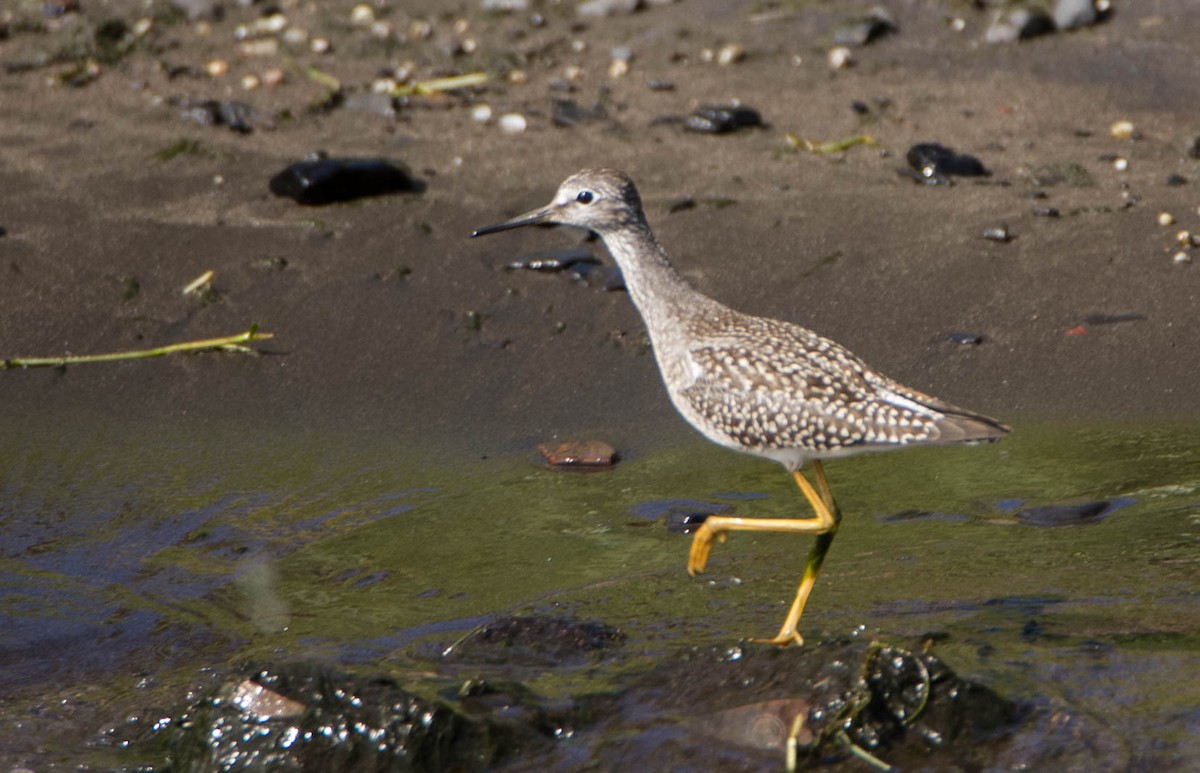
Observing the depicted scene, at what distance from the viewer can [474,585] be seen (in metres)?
5.60

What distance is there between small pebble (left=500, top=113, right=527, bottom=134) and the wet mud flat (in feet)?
0.19

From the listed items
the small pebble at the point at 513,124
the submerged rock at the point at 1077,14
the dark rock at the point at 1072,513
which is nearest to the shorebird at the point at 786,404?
the dark rock at the point at 1072,513

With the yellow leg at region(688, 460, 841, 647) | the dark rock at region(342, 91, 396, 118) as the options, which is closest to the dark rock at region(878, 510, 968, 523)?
the yellow leg at region(688, 460, 841, 647)

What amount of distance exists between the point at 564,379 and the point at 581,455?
0.74 metres

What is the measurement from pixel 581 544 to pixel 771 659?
48.5 inches

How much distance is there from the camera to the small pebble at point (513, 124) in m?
9.33

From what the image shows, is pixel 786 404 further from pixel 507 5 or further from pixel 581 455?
pixel 507 5

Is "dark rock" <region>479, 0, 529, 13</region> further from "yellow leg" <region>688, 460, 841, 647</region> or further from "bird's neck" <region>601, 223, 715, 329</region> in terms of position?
"yellow leg" <region>688, 460, 841, 647</region>

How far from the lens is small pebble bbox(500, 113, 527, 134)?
367 inches

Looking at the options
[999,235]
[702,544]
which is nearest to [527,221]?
[702,544]

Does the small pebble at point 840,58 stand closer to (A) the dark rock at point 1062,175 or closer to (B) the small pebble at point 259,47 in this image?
(A) the dark rock at point 1062,175

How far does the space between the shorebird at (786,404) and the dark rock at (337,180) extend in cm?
310

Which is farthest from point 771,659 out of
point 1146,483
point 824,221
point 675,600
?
point 824,221

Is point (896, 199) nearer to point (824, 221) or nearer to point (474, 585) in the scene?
point (824, 221)
